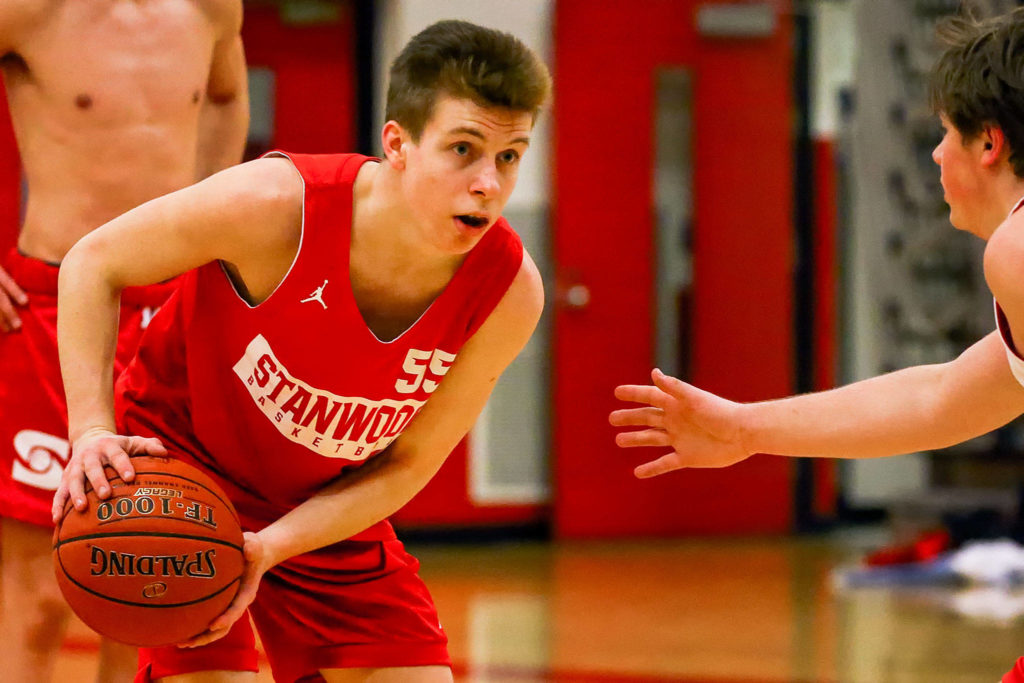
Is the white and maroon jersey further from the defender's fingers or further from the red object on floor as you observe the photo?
the red object on floor

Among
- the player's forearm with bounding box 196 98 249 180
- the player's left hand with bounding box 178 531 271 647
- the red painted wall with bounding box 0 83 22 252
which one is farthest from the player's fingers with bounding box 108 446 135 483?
the red painted wall with bounding box 0 83 22 252

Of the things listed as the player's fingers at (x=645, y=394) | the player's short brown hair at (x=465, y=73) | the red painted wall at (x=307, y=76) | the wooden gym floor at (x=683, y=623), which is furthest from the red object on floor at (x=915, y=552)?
the player's short brown hair at (x=465, y=73)

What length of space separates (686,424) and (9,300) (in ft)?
5.17

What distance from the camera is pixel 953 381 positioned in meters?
2.48

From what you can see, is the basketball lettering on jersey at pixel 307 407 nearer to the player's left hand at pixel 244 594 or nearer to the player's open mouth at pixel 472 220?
the player's left hand at pixel 244 594

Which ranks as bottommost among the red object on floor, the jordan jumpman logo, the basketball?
the red object on floor

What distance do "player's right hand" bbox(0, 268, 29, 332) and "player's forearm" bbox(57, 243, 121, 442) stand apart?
0.71 m

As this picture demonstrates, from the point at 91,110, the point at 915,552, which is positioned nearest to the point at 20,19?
the point at 91,110

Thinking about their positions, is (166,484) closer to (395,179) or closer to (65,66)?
(395,179)

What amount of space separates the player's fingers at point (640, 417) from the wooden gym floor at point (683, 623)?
2026 mm

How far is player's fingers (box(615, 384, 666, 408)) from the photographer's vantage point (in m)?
2.57

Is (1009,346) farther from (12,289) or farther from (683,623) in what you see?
(683,623)

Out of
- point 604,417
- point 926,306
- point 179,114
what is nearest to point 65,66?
point 179,114

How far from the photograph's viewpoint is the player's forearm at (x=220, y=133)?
137 inches
